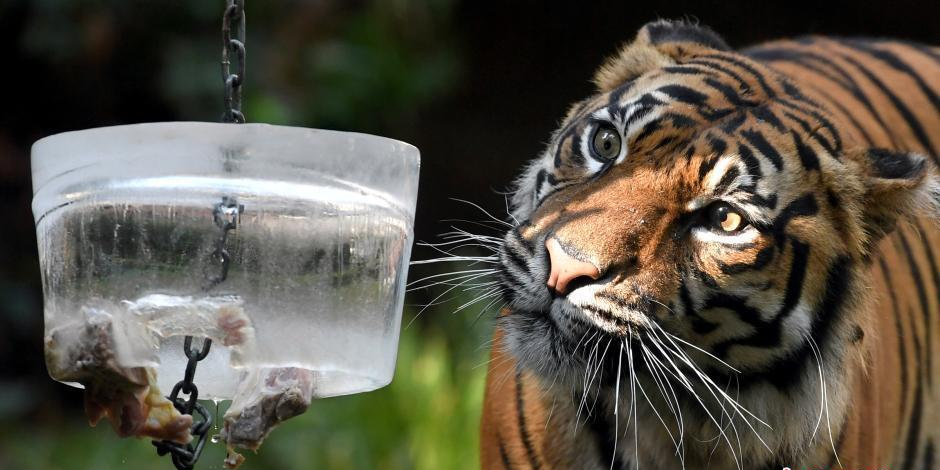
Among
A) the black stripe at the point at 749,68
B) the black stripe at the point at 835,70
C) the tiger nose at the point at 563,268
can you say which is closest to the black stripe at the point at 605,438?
the tiger nose at the point at 563,268

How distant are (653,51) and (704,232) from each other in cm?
55

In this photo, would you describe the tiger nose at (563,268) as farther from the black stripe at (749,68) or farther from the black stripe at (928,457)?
the black stripe at (928,457)

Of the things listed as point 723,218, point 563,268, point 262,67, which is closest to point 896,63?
point 723,218

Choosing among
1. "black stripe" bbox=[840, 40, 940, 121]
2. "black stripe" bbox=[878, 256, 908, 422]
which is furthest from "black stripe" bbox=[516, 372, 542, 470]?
"black stripe" bbox=[840, 40, 940, 121]

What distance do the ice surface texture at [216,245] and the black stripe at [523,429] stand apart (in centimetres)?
93

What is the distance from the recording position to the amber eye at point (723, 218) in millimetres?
1939

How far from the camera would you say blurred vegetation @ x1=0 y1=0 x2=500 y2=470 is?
159 inches

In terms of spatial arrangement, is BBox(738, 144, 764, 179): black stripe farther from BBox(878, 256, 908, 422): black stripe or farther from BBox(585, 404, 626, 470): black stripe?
BBox(878, 256, 908, 422): black stripe

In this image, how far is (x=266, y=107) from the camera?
4.06 metres

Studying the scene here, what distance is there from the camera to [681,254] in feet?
6.32

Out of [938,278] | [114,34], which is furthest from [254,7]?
[938,278]

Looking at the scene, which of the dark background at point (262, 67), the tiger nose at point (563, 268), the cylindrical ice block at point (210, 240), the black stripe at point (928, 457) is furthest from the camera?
the dark background at point (262, 67)

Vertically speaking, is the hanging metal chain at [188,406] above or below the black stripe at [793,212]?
below

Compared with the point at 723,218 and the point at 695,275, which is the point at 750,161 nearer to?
the point at 723,218
